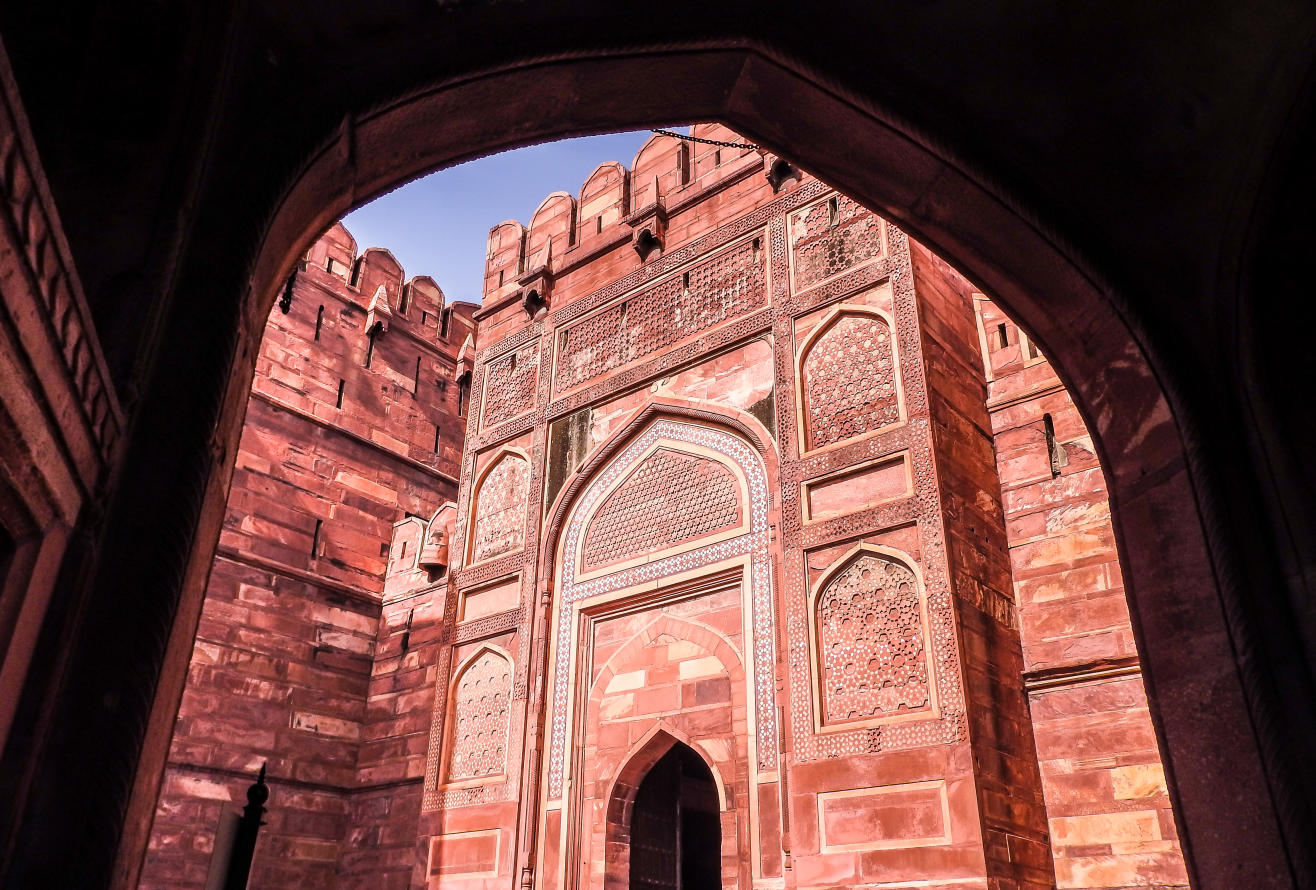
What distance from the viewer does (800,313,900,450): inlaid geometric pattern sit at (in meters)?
6.59

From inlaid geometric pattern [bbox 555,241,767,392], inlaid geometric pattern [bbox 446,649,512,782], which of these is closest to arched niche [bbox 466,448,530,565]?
inlaid geometric pattern [bbox 555,241,767,392]

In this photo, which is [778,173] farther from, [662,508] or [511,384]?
[511,384]

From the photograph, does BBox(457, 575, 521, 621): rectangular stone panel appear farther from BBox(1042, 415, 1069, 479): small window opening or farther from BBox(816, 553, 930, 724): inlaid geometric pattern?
BBox(1042, 415, 1069, 479): small window opening

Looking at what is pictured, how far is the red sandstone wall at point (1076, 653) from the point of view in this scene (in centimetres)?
532

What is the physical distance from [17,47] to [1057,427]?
6.05m

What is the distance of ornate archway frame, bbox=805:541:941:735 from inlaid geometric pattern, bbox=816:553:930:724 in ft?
0.08

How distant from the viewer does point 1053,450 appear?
6500mm

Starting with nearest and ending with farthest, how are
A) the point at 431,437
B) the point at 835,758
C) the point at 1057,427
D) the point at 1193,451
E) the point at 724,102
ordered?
the point at 1193,451 → the point at 724,102 → the point at 835,758 → the point at 1057,427 → the point at 431,437

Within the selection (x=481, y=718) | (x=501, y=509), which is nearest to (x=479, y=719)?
(x=481, y=718)

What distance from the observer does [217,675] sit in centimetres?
919

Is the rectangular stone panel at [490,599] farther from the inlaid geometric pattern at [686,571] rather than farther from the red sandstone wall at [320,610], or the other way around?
the red sandstone wall at [320,610]

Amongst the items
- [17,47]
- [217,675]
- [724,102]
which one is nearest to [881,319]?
[724,102]

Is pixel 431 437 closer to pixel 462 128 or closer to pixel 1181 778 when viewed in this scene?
pixel 462 128

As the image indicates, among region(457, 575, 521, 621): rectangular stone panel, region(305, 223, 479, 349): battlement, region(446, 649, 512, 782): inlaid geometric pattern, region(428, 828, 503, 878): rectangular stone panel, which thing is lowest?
region(428, 828, 503, 878): rectangular stone panel
